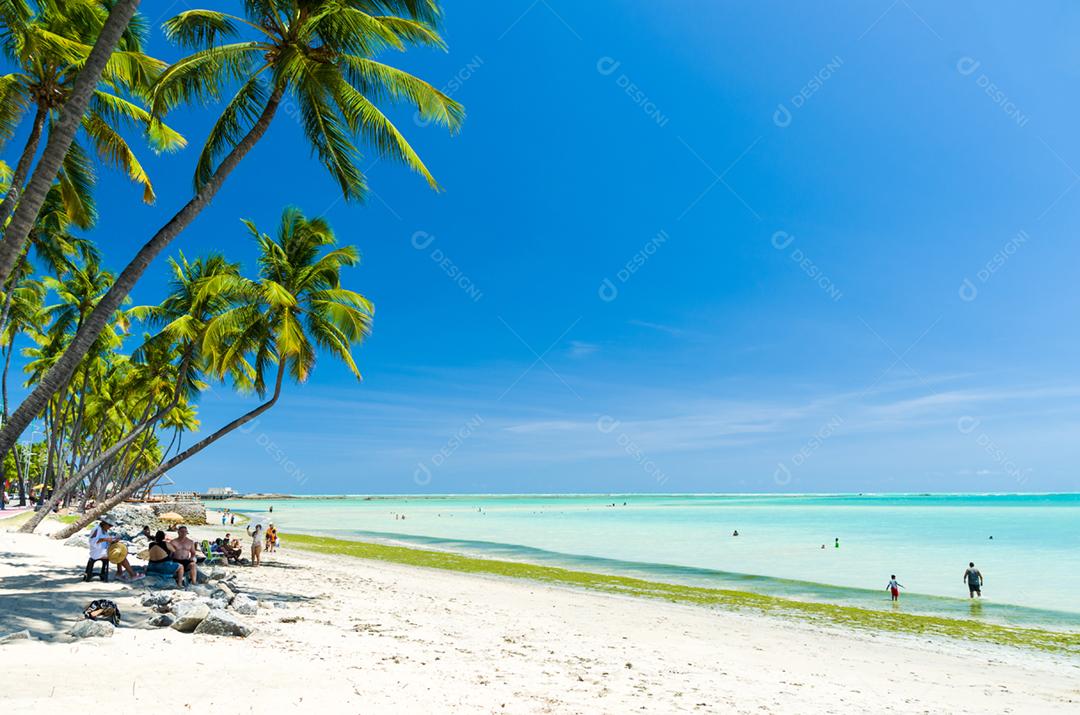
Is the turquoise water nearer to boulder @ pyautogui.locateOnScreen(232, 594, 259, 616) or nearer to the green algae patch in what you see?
the green algae patch

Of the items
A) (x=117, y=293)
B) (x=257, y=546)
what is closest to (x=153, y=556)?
(x=117, y=293)

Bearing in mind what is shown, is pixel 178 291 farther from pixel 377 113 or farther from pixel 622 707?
pixel 622 707

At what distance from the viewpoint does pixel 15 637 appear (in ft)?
23.2

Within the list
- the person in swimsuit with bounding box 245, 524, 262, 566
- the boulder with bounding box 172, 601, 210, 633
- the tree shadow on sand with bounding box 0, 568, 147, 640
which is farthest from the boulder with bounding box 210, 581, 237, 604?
the person in swimsuit with bounding box 245, 524, 262, 566

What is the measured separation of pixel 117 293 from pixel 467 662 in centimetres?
706

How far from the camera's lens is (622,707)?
22.6 ft

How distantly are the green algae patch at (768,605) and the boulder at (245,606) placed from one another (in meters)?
12.0

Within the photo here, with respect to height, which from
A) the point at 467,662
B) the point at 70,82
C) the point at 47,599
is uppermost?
the point at 70,82

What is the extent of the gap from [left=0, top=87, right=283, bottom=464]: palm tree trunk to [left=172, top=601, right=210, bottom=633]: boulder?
3024 millimetres

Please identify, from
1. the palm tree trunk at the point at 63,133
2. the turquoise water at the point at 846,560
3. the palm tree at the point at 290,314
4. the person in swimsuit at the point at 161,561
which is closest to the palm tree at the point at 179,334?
the palm tree at the point at 290,314

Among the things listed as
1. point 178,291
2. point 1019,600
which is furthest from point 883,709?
point 178,291

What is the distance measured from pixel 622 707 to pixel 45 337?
34.3 m

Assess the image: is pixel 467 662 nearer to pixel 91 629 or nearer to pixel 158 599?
pixel 91 629

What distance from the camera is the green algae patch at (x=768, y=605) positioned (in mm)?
14961
